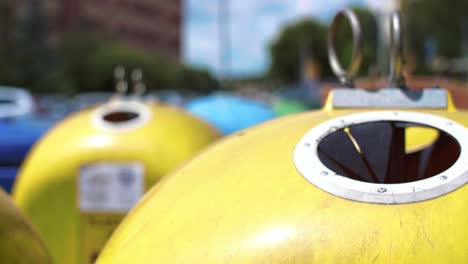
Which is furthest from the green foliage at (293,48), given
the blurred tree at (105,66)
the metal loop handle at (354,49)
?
the metal loop handle at (354,49)

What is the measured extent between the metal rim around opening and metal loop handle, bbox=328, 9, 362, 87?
1.10ft

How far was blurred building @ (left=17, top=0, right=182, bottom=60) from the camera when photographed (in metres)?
51.5

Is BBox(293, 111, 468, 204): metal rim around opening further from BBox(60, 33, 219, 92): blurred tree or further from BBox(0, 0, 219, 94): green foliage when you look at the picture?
BBox(60, 33, 219, 92): blurred tree

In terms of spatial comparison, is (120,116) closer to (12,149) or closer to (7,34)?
(12,149)

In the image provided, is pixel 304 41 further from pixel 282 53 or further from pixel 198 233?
pixel 198 233

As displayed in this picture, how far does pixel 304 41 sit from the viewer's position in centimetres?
5959

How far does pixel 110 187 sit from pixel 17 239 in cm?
125

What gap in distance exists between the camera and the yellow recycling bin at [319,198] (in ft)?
4.50

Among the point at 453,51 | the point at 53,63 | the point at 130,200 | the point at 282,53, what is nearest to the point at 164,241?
the point at 130,200

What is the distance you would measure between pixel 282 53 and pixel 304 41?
6.35 meters

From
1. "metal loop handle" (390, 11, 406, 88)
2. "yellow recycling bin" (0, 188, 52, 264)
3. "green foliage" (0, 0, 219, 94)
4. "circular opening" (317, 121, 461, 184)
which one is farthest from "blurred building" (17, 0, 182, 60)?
"circular opening" (317, 121, 461, 184)

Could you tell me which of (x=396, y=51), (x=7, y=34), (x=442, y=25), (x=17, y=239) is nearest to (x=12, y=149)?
(x=17, y=239)

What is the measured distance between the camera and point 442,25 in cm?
3828

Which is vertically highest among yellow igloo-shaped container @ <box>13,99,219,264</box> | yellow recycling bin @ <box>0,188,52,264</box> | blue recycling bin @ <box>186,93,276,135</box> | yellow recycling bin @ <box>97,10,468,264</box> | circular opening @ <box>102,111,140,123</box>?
yellow recycling bin @ <box>97,10,468,264</box>
